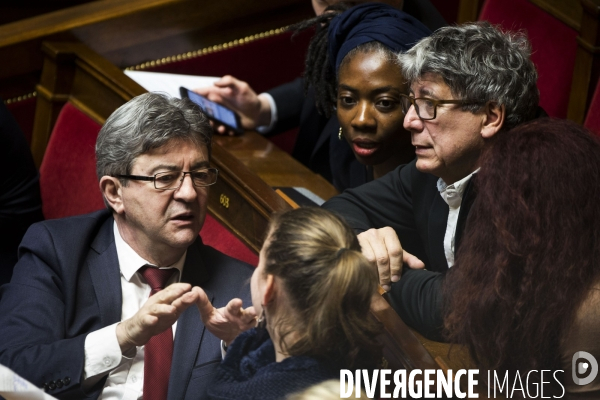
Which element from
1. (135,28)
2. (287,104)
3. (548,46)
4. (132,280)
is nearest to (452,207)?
(132,280)

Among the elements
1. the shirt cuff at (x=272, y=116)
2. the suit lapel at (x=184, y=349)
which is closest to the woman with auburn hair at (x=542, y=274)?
the suit lapel at (x=184, y=349)

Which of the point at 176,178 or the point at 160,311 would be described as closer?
the point at 160,311

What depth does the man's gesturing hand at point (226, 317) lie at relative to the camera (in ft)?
4.88

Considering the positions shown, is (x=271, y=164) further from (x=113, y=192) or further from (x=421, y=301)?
(x=421, y=301)

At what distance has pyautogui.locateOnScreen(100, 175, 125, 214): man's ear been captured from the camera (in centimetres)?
171

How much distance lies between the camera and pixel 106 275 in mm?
1668

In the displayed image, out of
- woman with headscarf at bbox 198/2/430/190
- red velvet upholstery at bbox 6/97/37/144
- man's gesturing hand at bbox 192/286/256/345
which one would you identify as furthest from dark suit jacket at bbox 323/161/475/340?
red velvet upholstery at bbox 6/97/37/144

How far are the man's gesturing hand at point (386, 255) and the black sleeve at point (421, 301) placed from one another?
2cm

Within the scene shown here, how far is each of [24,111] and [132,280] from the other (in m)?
1.23

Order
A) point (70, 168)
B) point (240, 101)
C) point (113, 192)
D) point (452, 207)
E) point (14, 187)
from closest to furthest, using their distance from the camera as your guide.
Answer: point (452, 207) < point (113, 192) < point (14, 187) < point (70, 168) < point (240, 101)

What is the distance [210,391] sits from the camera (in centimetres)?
151

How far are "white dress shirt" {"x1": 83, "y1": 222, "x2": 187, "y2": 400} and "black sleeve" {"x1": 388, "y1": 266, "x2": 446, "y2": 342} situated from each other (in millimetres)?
388

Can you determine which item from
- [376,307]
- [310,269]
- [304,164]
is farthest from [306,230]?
[304,164]

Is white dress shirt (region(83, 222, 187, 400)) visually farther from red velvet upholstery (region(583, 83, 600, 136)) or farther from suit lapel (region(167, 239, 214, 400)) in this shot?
red velvet upholstery (region(583, 83, 600, 136))
